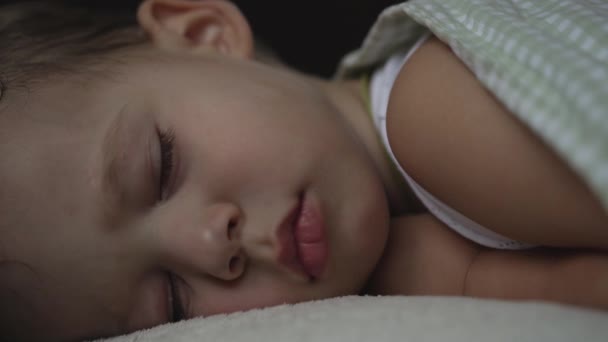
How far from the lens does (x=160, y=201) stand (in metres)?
0.77

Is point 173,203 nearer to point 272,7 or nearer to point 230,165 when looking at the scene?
point 230,165

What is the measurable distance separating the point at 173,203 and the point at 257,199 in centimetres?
12

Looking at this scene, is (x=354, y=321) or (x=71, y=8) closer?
(x=354, y=321)

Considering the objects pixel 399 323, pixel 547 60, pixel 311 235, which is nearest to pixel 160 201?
pixel 311 235

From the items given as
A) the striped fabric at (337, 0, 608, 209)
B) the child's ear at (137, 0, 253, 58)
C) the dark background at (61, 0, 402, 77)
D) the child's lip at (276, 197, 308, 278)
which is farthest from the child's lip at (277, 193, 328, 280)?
the dark background at (61, 0, 402, 77)

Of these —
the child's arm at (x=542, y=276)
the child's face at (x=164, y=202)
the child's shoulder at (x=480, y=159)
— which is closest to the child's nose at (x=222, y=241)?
the child's face at (x=164, y=202)

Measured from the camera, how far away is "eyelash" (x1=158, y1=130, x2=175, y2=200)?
79cm

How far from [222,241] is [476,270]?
0.40 meters

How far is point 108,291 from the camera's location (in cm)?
77

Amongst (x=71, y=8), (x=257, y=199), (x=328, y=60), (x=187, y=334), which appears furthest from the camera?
(x=328, y=60)

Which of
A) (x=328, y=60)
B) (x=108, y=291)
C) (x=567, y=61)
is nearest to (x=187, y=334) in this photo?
(x=108, y=291)

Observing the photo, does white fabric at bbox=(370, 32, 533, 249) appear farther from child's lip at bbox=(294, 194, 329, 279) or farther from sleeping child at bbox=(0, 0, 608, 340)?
child's lip at bbox=(294, 194, 329, 279)

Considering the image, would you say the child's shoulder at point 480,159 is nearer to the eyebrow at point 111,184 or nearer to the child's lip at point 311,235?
the child's lip at point 311,235

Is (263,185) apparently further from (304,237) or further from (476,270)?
(476,270)
